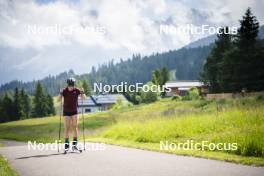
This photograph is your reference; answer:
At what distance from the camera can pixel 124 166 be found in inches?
358

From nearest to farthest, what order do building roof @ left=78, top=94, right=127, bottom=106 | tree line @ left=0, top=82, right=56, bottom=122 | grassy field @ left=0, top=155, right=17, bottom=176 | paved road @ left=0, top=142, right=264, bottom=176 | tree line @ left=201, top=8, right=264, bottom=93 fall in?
paved road @ left=0, top=142, right=264, bottom=176
grassy field @ left=0, top=155, right=17, bottom=176
tree line @ left=201, top=8, right=264, bottom=93
tree line @ left=0, top=82, right=56, bottom=122
building roof @ left=78, top=94, right=127, bottom=106

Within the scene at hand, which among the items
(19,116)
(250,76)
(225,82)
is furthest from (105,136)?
(19,116)

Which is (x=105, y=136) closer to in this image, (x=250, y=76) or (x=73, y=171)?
(x=73, y=171)

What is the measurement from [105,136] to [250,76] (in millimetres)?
34792

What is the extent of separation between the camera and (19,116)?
4313 inches

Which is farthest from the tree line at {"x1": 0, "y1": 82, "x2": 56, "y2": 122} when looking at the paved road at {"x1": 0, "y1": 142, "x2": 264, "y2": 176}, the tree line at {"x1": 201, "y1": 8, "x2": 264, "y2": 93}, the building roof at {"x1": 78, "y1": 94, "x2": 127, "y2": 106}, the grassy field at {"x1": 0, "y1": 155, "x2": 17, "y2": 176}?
the grassy field at {"x1": 0, "y1": 155, "x2": 17, "y2": 176}

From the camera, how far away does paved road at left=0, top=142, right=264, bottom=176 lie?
802 centimetres

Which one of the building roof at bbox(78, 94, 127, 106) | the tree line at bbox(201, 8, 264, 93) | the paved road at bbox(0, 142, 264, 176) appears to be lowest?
the building roof at bbox(78, 94, 127, 106)

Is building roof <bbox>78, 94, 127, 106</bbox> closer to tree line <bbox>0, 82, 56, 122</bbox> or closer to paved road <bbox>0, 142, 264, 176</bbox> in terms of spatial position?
tree line <bbox>0, 82, 56, 122</bbox>

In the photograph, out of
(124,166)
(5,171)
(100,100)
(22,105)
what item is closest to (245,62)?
(124,166)

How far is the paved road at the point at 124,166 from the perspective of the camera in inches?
316

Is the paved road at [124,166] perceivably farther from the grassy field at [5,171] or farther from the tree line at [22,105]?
the tree line at [22,105]

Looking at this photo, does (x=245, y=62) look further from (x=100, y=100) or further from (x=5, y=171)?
(x=100, y=100)

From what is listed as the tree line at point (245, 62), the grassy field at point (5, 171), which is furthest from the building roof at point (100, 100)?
the grassy field at point (5, 171)
